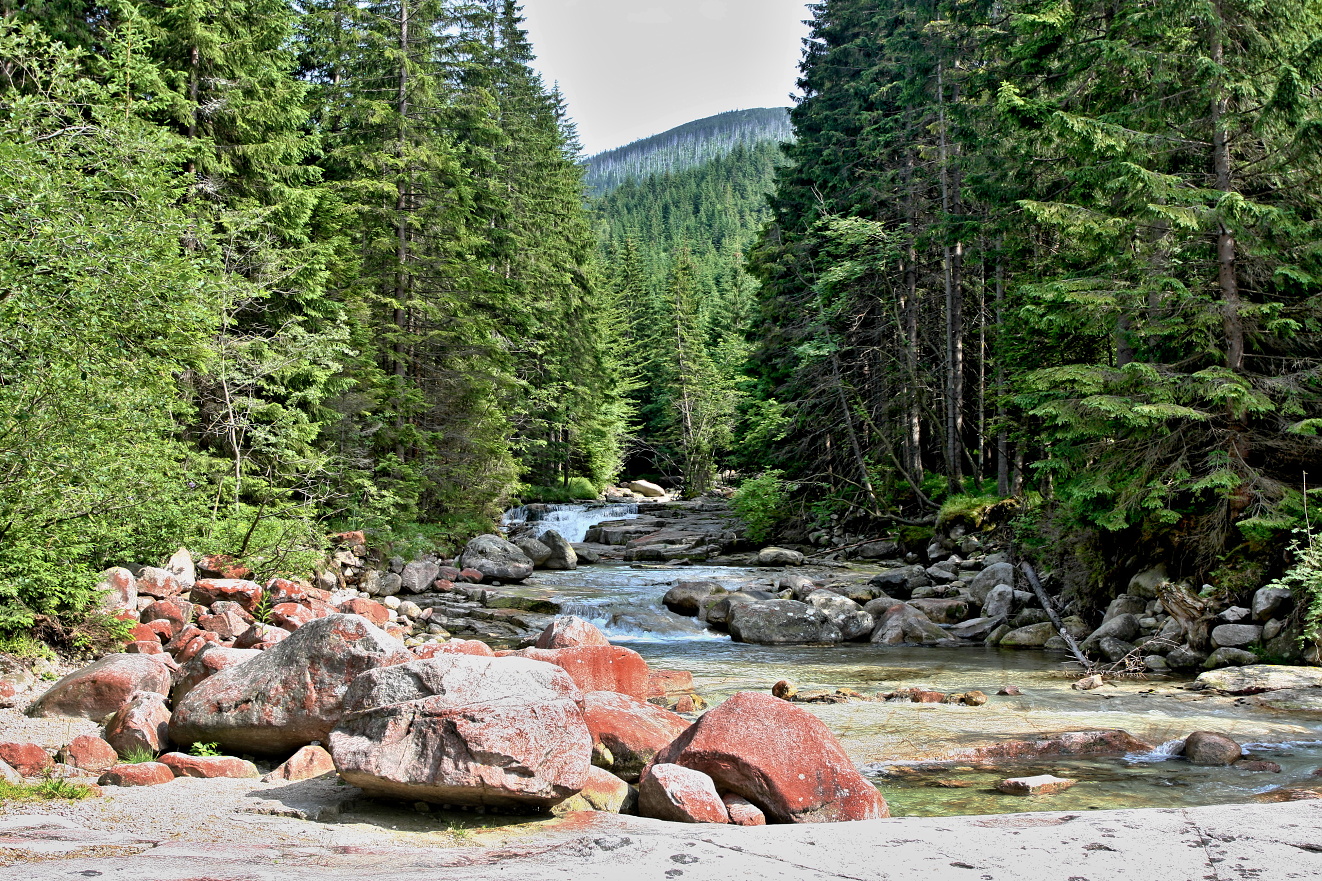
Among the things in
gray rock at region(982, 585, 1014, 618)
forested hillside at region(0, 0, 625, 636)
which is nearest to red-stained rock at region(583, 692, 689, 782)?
forested hillside at region(0, 0, 625, 636)

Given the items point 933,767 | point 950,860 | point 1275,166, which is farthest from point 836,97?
point 950,860

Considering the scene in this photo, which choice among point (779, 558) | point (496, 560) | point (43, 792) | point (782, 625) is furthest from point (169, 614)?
point (779, 558)

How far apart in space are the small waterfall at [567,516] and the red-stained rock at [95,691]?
67.0 feet

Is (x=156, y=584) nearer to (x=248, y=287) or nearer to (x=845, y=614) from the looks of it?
(x=248, y=287)

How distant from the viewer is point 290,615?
10109 mm

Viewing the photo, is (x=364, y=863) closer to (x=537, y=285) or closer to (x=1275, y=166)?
(x=1275, y=166)

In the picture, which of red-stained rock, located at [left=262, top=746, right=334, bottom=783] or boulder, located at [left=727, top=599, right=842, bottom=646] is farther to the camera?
boulder, located at [left=727, top=599, right=842, bottom=646]

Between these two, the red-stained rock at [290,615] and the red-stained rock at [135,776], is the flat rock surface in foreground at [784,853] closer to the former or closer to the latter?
the red-stained rock at [135,776]

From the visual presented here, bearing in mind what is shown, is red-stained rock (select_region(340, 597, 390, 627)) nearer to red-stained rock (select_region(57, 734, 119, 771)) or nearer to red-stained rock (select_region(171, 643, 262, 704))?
red-stained rock (select_region(171, 643, 262, 704))

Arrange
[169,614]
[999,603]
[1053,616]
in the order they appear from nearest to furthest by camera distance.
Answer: [169,614], [1053,616], [999,603]

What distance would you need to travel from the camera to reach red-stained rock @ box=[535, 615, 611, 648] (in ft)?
29.2

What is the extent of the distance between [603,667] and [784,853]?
3.91m

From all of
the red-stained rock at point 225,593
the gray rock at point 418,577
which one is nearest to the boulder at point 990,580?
the gray rock at point 418,577

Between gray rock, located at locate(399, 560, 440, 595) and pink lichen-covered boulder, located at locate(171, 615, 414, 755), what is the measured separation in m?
10.6
